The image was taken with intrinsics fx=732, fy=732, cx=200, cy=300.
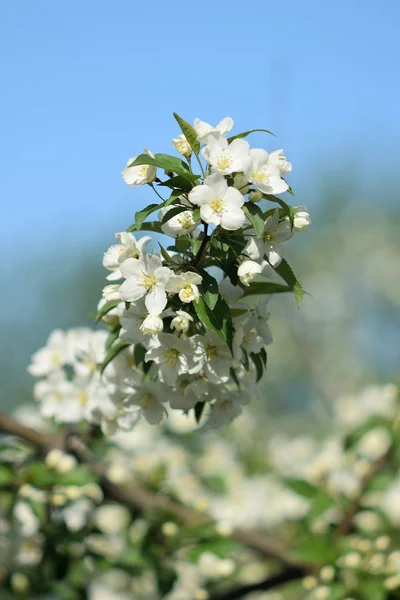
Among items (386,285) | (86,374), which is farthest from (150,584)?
(386,285)

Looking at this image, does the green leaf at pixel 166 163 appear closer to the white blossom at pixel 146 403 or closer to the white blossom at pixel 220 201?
the white blossom at pixel 220 201

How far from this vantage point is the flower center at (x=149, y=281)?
4.75 feet

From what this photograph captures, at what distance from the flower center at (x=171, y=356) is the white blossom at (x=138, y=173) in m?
0.35

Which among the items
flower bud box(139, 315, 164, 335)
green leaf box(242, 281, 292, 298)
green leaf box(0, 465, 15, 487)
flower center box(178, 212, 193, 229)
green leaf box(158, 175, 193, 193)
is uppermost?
green leaf box(158, 175, 193, 193)

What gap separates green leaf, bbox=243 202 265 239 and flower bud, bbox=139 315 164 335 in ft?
0.83

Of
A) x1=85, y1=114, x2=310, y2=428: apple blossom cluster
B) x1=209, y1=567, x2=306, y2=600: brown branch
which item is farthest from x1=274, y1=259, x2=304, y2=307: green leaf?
x1=209, y1=567, x2=306, y2=600: brown branch

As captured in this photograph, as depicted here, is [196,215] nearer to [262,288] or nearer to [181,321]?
[181,321]

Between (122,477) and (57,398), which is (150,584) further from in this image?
(57,398)

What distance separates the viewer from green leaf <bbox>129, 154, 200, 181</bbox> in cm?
143

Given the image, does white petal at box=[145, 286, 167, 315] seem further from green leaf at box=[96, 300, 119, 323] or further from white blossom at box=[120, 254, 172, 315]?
green leaf at box=[96, 300, 119, 323]

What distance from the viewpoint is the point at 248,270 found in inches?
56.9

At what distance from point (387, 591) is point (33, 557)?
4.69 ft

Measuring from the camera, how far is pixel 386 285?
12070 millimetres

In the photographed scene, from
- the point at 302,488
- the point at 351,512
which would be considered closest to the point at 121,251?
the point at 302,488
